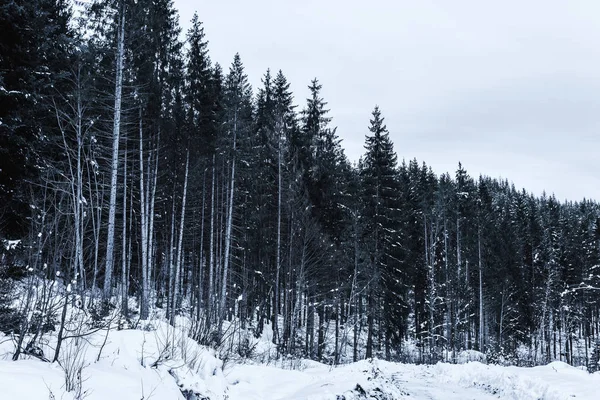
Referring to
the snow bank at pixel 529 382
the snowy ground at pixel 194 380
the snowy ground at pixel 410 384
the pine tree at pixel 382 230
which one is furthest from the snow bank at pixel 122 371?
the pine tree at pixel 382 230

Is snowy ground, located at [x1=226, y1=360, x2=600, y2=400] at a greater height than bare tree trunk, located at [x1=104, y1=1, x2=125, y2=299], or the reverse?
bare tree trunk, located at [x1=104, y1=1, x2=125, y2=299]

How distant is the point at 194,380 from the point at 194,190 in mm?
20818

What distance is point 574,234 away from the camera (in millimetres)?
60781

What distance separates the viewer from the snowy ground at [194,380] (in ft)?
18.1

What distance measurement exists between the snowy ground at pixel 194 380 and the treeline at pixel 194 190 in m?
1.31

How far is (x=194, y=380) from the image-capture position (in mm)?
8039

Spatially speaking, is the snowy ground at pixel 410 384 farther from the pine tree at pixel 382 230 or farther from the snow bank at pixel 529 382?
the pine tree at pixel 382 230

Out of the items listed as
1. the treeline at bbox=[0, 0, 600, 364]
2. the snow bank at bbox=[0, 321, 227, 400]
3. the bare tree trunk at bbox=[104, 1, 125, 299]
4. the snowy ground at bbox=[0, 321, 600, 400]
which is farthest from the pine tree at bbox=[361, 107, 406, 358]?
the snow bank at bbox=[0, 321, 227, 400]

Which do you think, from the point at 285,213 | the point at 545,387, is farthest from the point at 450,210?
the point at 545,387

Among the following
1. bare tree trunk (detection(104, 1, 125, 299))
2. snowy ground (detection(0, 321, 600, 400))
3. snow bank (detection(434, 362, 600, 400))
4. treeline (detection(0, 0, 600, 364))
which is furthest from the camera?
bare tree trunk (detection(104, 1, 125, 299))

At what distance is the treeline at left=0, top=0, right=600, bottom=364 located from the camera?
515 inches

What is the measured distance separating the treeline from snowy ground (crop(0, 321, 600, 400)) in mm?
1306

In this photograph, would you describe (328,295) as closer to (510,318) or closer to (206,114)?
(206,114)

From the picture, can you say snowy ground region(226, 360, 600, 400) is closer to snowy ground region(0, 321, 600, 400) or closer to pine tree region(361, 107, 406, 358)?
snowy ground region(0, 321, 600, 400)
